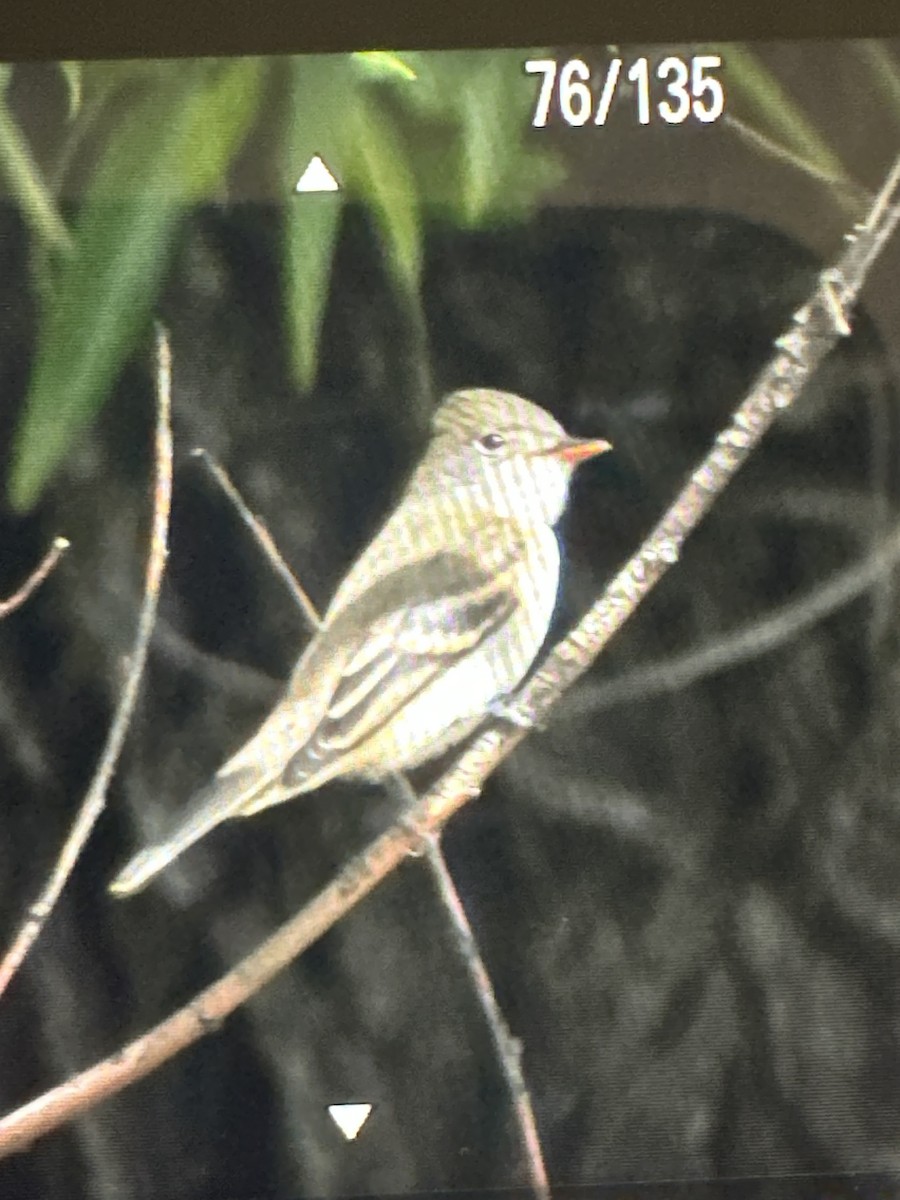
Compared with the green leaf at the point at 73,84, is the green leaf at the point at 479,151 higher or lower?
lower

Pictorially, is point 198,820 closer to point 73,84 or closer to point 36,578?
point 36,578

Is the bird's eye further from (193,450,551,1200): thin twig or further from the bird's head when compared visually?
(193,450,551,1200): thin twig

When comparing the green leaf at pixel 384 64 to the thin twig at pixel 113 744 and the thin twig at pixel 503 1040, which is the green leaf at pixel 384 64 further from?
the thin twig at pixel 503 1040

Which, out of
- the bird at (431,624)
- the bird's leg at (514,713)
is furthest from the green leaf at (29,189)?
the bird's leg at (514,713)

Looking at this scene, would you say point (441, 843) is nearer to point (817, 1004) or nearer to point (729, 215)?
point (817, 1004)

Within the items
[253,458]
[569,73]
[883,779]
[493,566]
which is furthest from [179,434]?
[883,779]

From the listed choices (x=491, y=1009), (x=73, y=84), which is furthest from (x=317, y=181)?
(x=491, y=1009)

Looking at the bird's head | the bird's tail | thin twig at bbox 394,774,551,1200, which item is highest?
the bird's head

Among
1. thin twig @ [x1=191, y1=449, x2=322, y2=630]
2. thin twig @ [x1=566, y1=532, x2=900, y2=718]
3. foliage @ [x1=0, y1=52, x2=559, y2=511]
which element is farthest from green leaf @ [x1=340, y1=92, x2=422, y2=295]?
thin twig @ [x1=566, y1=532, x2=900, y2=718]
